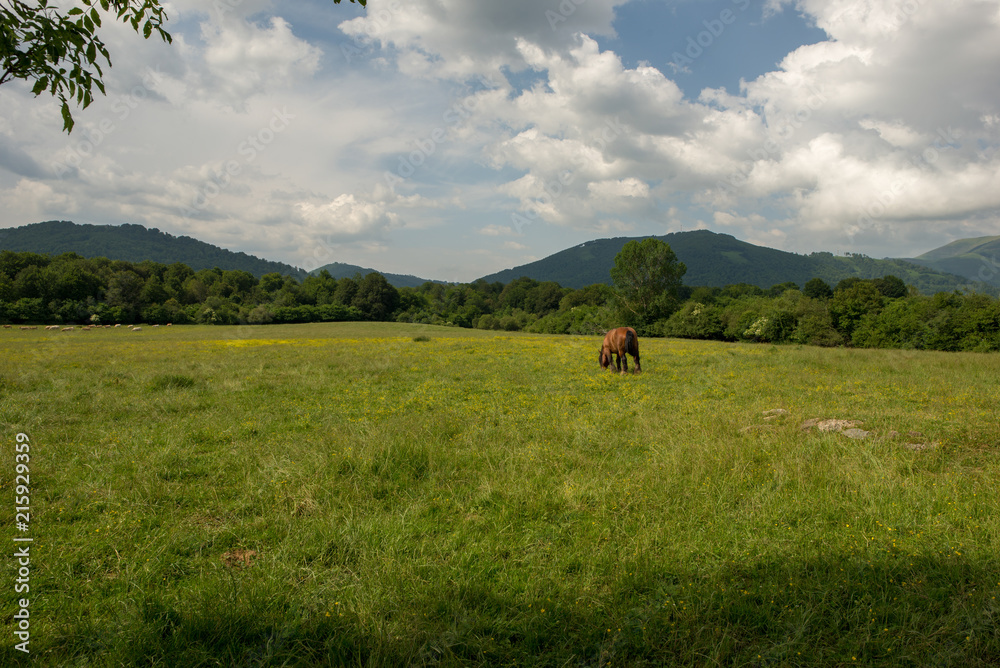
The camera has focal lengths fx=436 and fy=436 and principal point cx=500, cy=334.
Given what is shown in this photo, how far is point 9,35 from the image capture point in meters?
2.84

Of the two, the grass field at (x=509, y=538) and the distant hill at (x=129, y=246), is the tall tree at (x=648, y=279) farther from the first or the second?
the distant hill at (x=129, y=246)

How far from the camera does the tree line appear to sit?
41.2m

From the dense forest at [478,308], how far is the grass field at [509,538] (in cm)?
4255

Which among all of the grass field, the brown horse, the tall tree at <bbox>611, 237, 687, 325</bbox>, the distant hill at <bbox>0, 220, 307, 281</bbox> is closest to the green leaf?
the grass field

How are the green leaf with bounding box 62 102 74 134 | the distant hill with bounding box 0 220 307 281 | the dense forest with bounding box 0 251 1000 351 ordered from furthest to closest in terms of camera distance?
the distant hill with bounding box 0 220 307 281, the dense forest with bounding box 0 251 1000 351, the green leaf with bounding box 62 102 74 134

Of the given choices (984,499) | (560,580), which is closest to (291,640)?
(560,580)

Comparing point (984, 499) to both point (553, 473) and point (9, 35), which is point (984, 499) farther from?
point (9, 35)

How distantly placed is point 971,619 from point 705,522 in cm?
205

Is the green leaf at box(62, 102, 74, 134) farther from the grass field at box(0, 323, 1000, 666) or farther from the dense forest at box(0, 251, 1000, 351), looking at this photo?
the dense forest at box(0, 251, 1000, 351)

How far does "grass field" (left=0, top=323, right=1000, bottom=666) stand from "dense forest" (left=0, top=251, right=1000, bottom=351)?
42549mm

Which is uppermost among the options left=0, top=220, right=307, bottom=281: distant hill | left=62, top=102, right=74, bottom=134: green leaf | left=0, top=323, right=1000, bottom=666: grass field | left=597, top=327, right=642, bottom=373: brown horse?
left=0, top=220, right=307, bottom=281: distant hill

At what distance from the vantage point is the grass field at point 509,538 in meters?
3.20

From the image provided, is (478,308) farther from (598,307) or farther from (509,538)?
(509,538)

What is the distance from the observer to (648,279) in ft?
209
